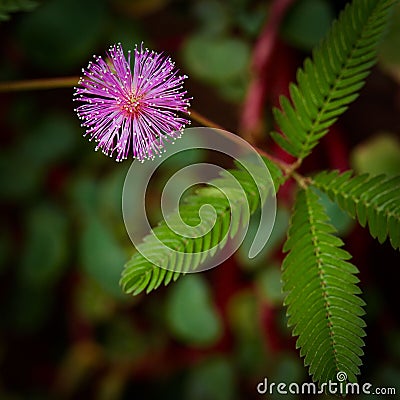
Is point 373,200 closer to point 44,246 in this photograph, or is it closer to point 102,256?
point 102,256

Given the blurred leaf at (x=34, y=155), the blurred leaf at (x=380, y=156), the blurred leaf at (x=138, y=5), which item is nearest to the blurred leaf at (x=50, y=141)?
the blurred leaf at (x=34, y=155)

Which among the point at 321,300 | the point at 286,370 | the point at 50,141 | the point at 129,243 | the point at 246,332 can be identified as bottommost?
the point at 321,300

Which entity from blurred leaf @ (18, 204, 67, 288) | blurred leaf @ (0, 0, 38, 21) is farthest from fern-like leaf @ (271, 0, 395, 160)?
blurred leaf @ (18, 204, 67, 288)

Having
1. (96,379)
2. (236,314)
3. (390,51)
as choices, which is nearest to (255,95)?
(390,51)

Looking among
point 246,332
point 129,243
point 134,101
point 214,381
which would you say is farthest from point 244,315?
point 134,101

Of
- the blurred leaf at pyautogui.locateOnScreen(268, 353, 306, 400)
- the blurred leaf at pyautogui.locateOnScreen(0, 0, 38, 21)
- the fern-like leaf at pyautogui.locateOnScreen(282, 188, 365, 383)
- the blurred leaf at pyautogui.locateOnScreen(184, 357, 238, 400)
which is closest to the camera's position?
the fern-like leaf at pyautogui.locateOnScreen(282, 188, 365, 383)

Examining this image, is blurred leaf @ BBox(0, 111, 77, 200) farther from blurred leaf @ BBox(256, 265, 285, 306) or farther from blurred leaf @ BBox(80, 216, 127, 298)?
blurred leaf @ BBox(256, 265, 285, 306)
